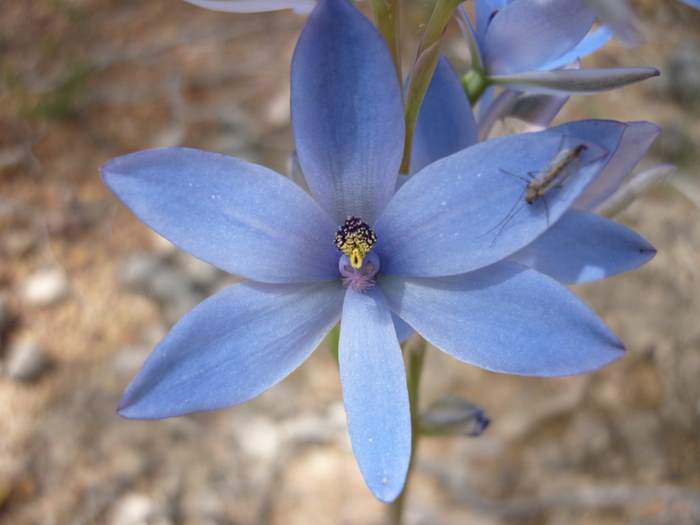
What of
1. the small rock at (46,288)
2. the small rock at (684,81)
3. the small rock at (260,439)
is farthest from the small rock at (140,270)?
the small rock at (684,81)

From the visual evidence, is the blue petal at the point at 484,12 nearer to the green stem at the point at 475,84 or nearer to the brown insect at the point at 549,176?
the green stem at the point at 475,84

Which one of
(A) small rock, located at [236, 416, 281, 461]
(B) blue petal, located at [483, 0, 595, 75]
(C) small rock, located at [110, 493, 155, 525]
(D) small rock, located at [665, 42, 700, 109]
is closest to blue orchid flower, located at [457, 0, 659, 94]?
(B) blue petal, located at [483, 0, 595, 75]

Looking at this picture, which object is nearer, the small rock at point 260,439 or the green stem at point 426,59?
the green stem at point 426,59

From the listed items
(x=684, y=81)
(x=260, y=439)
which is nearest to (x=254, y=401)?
(x=260, y=439)

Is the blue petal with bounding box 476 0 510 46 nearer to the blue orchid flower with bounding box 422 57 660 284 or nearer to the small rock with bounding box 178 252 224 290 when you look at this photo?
the blue orchid flower with bounding box 422 57 660 284

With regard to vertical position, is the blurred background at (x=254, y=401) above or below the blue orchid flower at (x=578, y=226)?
below

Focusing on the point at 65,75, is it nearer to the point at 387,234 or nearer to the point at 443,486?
the point at 443,486
